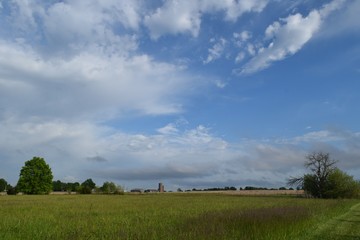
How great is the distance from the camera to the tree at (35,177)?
342 ft

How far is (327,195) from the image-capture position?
3024 inches

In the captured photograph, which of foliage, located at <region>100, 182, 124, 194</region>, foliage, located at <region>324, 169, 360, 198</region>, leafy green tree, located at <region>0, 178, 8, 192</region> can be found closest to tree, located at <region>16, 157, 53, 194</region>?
foliage, located at <region>100, 182, 124, 194</region>

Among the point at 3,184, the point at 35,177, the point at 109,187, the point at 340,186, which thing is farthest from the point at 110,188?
the point at 340,186

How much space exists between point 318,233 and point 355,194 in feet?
217

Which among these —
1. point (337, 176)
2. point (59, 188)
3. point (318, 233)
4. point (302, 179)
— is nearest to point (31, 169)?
point (302, 179)

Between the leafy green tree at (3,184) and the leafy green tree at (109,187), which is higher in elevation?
the leafy green tree at (3,184)

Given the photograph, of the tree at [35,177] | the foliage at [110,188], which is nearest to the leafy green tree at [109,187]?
the foliage at [110,188]

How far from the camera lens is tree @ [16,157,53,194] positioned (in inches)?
4110

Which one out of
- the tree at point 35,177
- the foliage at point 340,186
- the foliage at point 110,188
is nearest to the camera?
the foliage at point 340,186

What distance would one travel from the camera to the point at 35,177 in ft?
347

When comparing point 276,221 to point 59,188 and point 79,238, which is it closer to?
point 79,238

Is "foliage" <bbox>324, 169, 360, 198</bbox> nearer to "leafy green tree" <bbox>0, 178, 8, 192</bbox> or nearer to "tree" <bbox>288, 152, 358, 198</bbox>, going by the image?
"tree" <bbox>288, 152, 358, 198</bbox>

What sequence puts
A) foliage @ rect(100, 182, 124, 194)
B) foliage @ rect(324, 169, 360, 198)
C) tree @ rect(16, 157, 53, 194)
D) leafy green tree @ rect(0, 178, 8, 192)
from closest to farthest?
1. foliage @ rect(324, 169, 360, 198)
2. tree @ rect(16, 157, 53, 194)
3. foliage @ rect(100, 182, 124, 194)
4. leafy green tree @ rect(0, 178, 8, 192)

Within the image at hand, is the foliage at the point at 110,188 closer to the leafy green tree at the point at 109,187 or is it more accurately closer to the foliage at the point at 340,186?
the leafy green tree at the point at 109,187
